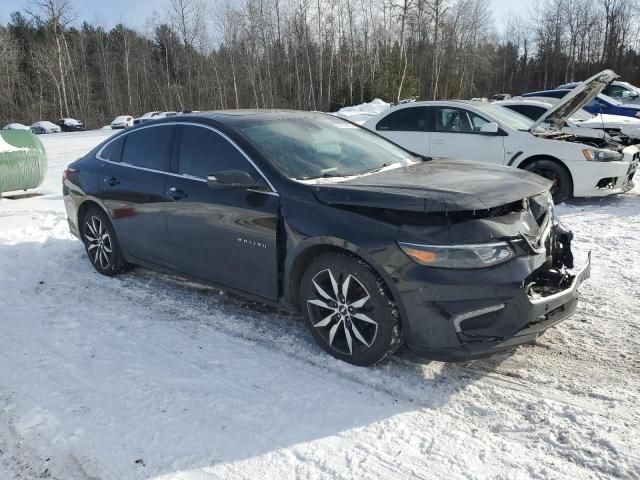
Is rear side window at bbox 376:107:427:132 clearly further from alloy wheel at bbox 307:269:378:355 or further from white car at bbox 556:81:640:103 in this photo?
white car at bbox 556:81:640:103

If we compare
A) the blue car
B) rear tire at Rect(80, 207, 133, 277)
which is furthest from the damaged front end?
the blue car

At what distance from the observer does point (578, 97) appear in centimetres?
792

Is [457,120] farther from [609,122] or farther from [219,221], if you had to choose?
[219,221]

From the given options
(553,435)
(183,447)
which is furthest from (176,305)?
(553,435)

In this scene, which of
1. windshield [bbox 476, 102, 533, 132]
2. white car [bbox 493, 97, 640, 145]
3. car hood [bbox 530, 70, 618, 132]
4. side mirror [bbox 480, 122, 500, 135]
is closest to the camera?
car hood [bbox 530, 70, 618, 132]

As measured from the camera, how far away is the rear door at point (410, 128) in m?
9.26

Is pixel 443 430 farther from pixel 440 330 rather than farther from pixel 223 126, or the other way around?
pixel 223 126

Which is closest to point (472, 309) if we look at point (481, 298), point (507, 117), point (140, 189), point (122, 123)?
point (481, 298)

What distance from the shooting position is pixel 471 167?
412cm

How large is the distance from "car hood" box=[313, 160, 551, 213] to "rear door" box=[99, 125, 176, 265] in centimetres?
174

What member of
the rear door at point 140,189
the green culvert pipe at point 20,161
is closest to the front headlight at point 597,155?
the rear door at point 140,189

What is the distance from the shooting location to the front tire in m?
3.20

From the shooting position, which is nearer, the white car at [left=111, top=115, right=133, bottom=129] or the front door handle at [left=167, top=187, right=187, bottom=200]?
the front door handle at [left=167, top=187, right=187, bottom=200]

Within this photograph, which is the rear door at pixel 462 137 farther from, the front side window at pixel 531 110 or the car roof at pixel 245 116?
the car roof at pixel 245 116
